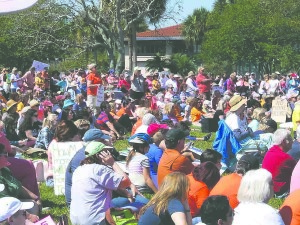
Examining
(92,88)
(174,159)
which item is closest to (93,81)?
(92,88)

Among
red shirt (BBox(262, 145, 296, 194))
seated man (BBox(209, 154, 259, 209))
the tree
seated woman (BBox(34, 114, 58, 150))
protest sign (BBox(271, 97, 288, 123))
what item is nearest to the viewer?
seated man (BBox(209, 154, 259, 209))

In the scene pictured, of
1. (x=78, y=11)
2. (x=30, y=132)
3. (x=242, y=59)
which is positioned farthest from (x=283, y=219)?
(x=242, y=59)

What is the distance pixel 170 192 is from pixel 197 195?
1.71 m

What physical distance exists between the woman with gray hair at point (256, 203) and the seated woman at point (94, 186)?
5.49ft

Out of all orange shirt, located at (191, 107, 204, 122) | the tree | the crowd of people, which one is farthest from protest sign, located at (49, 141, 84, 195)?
the tree

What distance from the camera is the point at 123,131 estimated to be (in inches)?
700

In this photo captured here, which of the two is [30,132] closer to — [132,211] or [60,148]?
[60,148]

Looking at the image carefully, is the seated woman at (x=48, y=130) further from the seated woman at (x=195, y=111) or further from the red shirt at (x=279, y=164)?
the seated woman at (x=195, y=111)

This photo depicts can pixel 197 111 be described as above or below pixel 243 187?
below

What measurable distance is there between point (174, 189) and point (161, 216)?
28 centimetres

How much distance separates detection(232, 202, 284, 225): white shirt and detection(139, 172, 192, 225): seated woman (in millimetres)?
498

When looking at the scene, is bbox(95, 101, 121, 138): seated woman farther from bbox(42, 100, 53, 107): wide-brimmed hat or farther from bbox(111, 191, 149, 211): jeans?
bbox(111, 191, 149, 211): jeans

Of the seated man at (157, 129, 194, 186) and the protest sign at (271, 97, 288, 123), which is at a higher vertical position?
the seated man at (157, 129, 194, 186)

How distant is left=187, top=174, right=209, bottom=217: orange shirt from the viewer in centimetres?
782
